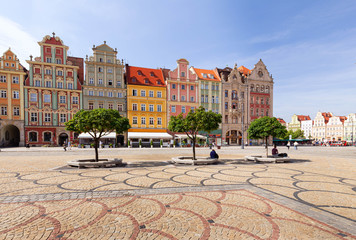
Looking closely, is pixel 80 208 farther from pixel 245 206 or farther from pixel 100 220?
pixel 245 206

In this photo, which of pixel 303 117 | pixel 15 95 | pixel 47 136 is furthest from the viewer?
pixel 303 117

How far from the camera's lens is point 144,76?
140 ft

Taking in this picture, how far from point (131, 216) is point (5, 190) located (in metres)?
5.64

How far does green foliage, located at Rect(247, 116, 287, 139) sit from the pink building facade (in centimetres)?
2604

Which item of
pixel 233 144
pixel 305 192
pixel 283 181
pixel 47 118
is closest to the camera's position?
pixel 305 192

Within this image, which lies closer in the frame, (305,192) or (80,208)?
(80,208)

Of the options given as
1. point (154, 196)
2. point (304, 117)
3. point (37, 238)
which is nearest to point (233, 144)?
point (154, 196)

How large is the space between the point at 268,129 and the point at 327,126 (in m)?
97.8

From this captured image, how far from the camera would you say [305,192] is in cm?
714

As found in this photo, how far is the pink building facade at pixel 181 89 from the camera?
4291cm

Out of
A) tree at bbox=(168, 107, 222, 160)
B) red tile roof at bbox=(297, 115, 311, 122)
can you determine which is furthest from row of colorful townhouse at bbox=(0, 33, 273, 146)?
red tile roof at bbox=(297, 115, 311, 122)

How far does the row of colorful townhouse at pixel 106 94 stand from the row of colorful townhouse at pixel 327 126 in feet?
201

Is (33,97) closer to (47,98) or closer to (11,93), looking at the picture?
(47,98)

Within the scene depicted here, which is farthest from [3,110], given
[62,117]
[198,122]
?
[198,122]
